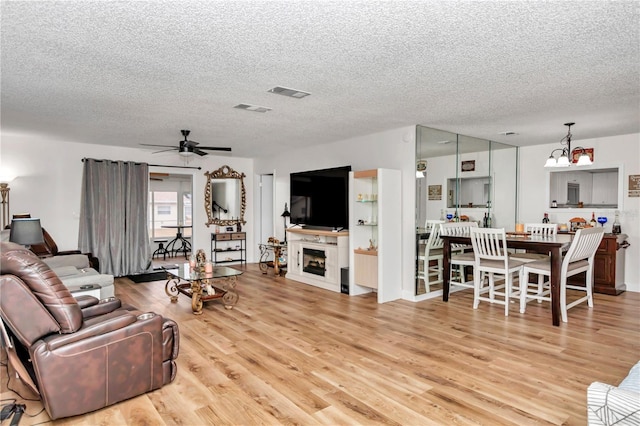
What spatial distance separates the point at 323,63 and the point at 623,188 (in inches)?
213

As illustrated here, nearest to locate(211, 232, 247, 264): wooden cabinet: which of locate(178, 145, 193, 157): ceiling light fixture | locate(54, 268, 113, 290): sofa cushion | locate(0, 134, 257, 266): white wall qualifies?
locate(0, 134, 257, 266): white wall

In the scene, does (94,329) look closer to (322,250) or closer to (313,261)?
(322,250)

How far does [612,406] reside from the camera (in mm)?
1462

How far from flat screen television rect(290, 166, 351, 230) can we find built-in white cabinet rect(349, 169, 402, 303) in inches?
13.9

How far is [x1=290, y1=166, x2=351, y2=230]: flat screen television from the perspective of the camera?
612 cm

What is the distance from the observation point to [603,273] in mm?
5684

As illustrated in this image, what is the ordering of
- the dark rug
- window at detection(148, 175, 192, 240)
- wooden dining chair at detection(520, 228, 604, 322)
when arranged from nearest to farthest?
wooden dining chair at detection(520, 228, 604, 322) → the dark rug → window at detection(148, 175, 192, 240)

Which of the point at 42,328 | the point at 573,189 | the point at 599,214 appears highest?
the point at 573,189

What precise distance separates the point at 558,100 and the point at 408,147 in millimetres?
1850

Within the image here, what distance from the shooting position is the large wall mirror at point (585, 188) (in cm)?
604

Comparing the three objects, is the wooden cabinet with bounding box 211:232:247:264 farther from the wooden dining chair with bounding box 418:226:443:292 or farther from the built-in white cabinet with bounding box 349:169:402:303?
the wooden dining chair with bounding box 418:226:443:292

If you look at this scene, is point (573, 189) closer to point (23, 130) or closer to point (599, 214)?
point (599, 214)

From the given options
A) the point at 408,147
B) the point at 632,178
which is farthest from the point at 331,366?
the point at 632,178

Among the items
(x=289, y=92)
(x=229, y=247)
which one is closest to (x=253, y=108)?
(x=289, y=92)
